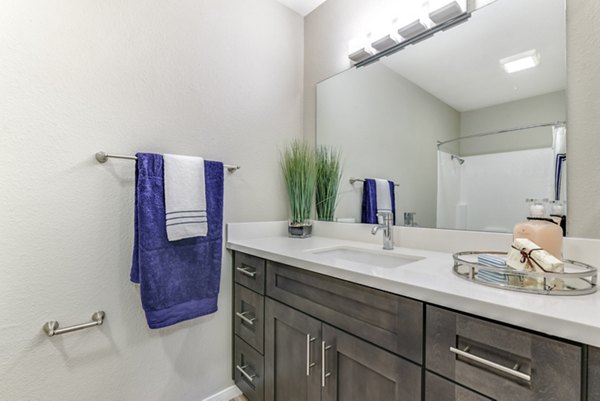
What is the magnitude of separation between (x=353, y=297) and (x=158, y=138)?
1119 millimetres

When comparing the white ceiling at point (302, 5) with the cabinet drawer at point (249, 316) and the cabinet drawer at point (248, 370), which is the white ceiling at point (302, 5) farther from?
the cabinet drawer at point (248, 370)

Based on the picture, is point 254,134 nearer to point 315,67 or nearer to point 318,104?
point 318,104

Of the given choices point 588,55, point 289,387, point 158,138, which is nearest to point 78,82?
point 158,138

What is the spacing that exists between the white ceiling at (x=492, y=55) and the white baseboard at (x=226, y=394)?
1819 millimetres

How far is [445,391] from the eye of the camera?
65 centimetres

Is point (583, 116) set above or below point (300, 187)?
above

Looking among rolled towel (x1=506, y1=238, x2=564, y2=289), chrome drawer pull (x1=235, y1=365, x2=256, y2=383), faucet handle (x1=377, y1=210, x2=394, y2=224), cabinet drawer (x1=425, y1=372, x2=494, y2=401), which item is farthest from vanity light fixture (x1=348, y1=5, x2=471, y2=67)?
chrome drawer pull (x1=235, y1=365, x2=256, y2=383)

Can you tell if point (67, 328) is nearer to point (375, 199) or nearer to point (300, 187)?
point (300, 187)

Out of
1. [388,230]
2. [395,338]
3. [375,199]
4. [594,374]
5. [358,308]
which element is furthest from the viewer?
[375,199]

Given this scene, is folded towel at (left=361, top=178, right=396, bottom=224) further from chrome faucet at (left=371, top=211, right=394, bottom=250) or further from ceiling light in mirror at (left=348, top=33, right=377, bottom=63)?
ceiling light in mirror at (left=348, top=33, right=377, bottom=63)

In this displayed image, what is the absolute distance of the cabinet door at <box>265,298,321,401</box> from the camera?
0.99 metres

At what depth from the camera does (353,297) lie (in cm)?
86

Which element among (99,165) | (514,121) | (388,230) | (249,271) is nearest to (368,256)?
(388,230)

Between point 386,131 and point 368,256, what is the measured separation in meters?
0.68
